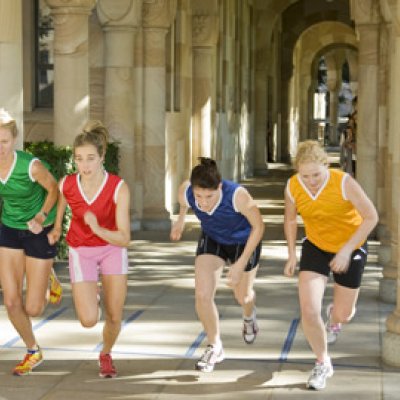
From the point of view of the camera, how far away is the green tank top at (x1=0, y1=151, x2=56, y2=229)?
287 inches

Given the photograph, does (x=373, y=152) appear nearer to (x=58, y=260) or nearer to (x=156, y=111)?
(x=156, y=111)

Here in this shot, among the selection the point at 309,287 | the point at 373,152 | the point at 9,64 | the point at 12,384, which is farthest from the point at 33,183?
the point at 373,152

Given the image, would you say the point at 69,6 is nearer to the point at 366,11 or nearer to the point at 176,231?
the point at 366,11

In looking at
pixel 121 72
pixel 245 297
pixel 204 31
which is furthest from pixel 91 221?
pixel 204 31

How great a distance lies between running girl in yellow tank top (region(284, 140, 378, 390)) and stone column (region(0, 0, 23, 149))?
13.9 ft

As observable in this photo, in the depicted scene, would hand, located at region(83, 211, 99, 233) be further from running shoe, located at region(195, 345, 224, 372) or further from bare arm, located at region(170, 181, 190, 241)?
running shoe, located at region(195, 345, 224, 372)

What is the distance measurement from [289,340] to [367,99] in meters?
7.76

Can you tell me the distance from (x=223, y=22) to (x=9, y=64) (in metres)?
14.8

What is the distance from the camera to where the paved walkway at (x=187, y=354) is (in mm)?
7027

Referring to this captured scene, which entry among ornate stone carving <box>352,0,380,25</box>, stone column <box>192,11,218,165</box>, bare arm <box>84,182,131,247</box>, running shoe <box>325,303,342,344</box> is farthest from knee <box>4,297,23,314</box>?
stone column <box>192,11,218,165</box>

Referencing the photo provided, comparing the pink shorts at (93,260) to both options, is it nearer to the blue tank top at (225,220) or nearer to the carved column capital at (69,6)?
the blue tank top at (225,220)

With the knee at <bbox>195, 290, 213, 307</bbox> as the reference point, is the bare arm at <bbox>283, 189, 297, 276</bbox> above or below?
above

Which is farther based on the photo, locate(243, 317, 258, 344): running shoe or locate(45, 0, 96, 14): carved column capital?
locate(45, 0, 96, 14): carved column capital

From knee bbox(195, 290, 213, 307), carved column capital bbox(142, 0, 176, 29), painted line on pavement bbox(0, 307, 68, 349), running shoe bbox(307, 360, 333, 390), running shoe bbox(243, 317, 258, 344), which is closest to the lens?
running shoe bbox(307, 360, 333, 390)
